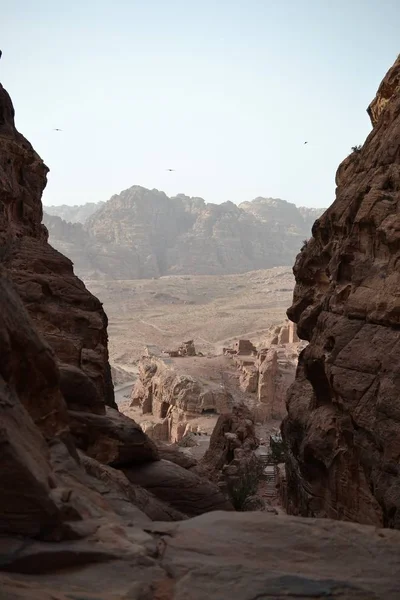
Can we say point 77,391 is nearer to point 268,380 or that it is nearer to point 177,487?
point 177,487

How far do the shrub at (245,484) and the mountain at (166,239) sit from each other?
87.2 m

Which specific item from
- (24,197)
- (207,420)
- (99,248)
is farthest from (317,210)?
(24,197)

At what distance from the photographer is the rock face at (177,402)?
103 ft

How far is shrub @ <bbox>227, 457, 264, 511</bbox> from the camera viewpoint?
1675 cm

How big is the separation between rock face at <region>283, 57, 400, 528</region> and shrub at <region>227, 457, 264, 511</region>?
192cm

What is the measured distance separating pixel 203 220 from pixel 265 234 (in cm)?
1806

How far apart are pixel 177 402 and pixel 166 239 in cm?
10271

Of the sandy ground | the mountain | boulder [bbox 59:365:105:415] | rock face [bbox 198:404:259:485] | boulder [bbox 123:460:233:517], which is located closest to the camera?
boulder [bbox 59:365:105:415]

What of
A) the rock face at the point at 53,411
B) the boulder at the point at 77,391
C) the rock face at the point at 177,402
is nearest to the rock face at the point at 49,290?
the rock face at the point at 53,411

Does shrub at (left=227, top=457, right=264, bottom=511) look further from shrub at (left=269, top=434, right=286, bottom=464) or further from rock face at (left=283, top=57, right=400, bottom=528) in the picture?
rock face at (left=283, top=57, right=400, bottom=528)

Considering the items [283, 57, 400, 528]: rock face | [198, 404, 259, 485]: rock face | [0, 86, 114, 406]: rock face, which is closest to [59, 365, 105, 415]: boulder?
[0, 86, 114, 406]: rock face

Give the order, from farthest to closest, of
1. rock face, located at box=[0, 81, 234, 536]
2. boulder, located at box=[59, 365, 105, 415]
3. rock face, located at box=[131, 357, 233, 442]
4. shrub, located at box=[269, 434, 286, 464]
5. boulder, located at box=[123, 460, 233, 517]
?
rock face, located at box=[131, 357, 233, 442] < shrub, located at box=[269, 434, 286, 464] < boulder, located at box=[123, 460, 233, 517] < boulder, located at box=[59, 365, 105, 415] < rock face, located at box=[0, 81, 234, 536]

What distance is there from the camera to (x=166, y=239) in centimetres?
13238

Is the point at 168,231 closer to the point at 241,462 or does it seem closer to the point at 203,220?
the point at 203,220
